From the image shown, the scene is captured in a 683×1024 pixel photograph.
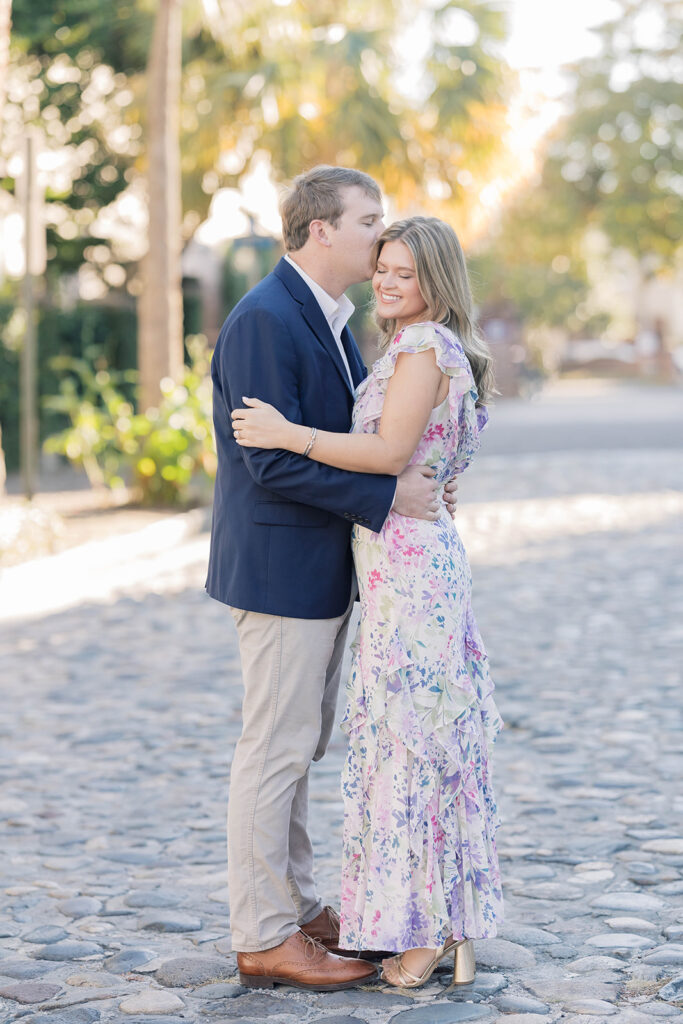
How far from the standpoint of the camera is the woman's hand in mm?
3234

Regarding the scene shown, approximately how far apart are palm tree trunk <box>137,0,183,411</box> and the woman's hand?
452 inches

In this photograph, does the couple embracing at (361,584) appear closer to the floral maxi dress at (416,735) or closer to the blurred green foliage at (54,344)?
the floral maxi dress at (416,735)

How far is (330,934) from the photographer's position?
3.64m

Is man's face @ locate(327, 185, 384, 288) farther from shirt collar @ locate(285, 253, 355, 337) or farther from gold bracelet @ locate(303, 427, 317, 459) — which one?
gold bracelet @ locate(303, 427, 317, 459)

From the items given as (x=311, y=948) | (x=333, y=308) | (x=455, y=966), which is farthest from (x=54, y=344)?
(x=455, y=966)

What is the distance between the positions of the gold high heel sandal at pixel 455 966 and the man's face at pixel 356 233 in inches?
63.2

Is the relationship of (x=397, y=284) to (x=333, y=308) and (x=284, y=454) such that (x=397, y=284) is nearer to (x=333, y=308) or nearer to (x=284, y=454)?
(x=333, y=308)

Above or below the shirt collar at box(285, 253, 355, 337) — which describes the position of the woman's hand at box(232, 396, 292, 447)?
below

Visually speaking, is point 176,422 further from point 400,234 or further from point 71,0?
point 400,234

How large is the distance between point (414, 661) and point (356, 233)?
1.02 m

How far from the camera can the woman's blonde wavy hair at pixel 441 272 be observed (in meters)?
3.23

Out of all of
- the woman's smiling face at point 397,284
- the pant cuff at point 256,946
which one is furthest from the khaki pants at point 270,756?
the woman's smiling face at point 397,284

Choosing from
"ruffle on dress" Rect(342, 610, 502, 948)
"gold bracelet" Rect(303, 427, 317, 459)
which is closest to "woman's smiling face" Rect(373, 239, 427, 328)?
"gold bracelet" Rect(303, 427, 317, 459)

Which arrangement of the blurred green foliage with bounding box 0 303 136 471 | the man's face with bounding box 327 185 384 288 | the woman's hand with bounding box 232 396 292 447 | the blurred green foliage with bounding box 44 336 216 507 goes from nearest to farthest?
the woman's hand with bounding box 232 396 292 447 → the man's face with bounding box 327 185 384 288 → the blurred green foliage with bounding box 44 336 216 507 → the blurred green foliage with bounding box 0 303 136 471
